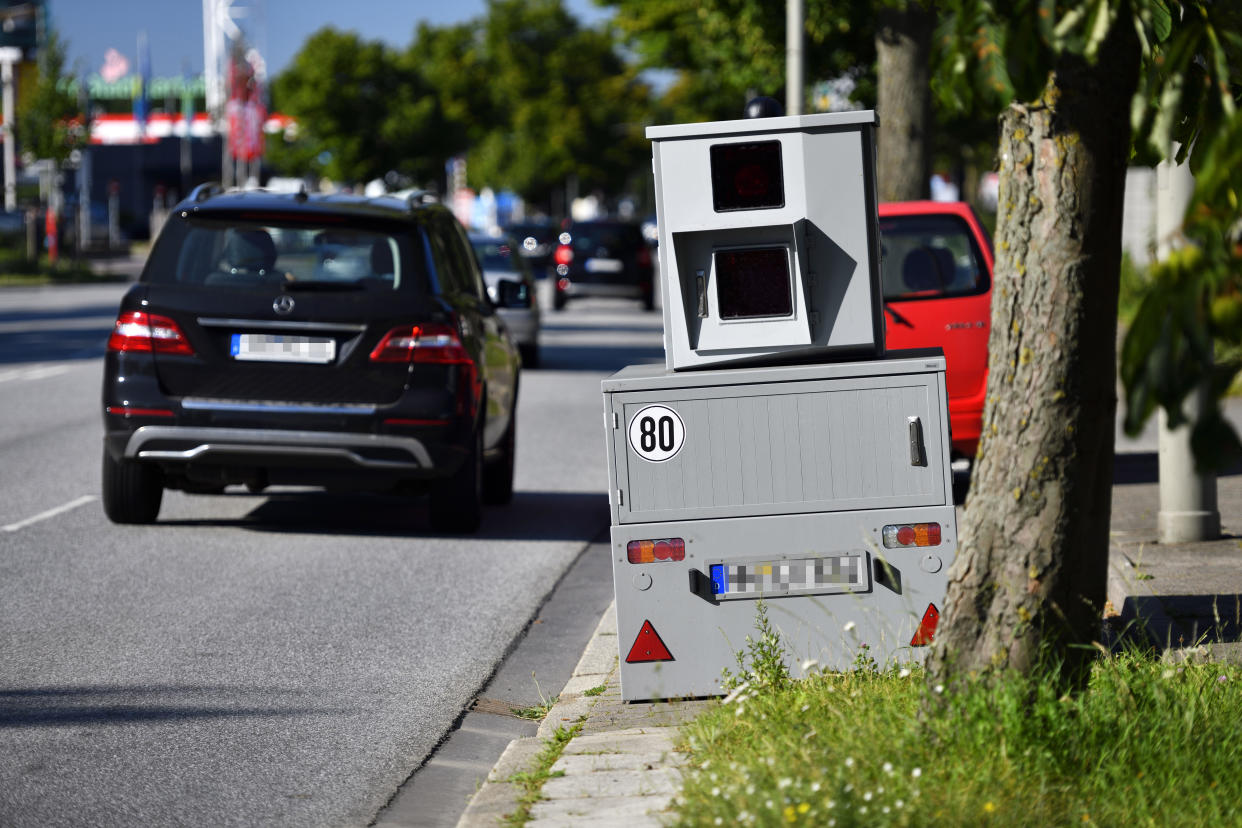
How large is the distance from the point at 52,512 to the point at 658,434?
5.84 metres

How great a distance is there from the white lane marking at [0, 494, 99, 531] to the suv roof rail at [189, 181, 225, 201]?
6.92 feet

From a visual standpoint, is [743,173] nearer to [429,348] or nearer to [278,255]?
[429,348]

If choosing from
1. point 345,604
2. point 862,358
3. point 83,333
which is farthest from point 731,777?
point 83,333

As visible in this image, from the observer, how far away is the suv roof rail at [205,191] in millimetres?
9611

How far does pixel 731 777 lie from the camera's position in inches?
172

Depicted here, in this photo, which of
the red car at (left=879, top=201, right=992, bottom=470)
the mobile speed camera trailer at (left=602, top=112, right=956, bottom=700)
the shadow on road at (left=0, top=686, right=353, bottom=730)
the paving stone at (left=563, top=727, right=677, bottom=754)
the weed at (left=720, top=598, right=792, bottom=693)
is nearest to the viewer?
the paving stone at (left=563, top=727, right=677, bottom=754)

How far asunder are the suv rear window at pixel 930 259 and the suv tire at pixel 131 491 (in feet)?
14.7

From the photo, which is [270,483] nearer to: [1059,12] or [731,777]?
[731,777]

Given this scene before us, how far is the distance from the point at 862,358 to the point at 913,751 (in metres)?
1.99

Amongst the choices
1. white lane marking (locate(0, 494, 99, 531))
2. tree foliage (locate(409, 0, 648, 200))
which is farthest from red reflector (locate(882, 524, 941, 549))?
tree foliage (locate(409, 0, 648, 200))

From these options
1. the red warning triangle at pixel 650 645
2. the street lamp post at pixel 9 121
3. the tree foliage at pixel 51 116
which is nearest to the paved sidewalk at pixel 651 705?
the red warning triangle at pixel 650 645

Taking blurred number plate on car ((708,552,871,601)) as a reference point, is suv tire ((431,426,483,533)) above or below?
above

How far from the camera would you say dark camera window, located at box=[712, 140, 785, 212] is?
5.99 meters

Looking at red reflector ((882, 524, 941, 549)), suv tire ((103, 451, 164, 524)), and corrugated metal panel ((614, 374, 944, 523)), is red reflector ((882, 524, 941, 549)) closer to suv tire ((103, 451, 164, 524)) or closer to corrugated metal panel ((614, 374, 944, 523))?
corrugated metal panel ((614, 374, 944, 523))
